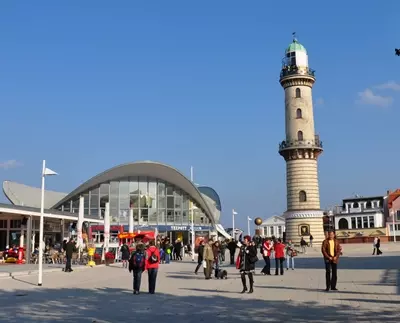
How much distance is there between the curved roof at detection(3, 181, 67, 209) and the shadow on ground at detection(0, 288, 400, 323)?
4345cm

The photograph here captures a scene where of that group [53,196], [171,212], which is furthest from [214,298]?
[53,196]

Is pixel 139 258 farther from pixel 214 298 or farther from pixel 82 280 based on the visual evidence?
pixel 82 280

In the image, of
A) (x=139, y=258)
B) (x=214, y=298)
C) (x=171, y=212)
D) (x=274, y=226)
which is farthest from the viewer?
(x=274, y=226)

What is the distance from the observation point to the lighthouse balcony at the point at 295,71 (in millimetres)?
54906

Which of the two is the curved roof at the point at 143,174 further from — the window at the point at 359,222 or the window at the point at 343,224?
the window at the point at 359,222

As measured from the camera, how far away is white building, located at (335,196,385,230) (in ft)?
265

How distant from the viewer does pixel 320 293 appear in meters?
13.4

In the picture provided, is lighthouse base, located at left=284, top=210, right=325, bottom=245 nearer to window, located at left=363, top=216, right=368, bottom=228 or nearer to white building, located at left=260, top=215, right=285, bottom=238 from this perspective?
window, located at left=363, top=216, right=368, bottom=228

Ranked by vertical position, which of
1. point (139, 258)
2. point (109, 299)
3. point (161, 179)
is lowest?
point (109, 299)

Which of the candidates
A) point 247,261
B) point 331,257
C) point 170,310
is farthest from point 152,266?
point 331,257

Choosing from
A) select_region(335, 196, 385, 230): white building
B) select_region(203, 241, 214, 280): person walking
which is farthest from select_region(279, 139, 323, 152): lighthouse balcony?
select_region(203, 241, 214, 280): person walking

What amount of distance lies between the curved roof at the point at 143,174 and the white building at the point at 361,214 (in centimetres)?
3603

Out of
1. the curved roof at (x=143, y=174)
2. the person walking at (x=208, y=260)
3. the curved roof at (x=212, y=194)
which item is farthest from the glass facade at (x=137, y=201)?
the person walking at (x=208, y=260)

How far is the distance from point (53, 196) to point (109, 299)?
47.4 metres
